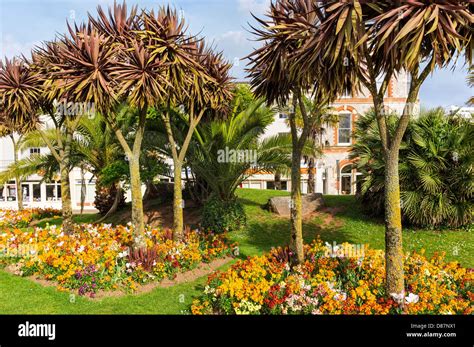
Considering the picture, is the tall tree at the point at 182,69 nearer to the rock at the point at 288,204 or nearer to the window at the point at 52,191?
the rock at the point at 288,204

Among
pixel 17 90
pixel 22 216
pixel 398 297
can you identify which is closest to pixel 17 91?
pixel 17 90

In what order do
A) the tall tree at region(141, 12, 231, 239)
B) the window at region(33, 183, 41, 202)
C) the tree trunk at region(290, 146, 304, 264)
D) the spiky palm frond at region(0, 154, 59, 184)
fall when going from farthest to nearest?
the window at region(33, 183, 41, 202), the spiky palm frond at region(0, 154, 59, 184), the tall tree at region(141, 12, 231, 239), the tree trunk at region(290, 146, 304, 264)

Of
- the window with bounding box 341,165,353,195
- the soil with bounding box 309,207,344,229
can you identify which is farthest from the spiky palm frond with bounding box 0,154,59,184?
the window with bounding box 341,165,353,195

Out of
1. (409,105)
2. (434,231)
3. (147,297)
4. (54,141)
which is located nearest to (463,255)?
(434,231)

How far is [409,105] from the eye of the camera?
A: 5566 millimetres

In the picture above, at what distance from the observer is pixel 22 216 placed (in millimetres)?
16391

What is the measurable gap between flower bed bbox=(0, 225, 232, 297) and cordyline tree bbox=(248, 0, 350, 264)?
2912 mm

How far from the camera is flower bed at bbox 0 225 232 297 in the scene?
7109 mm

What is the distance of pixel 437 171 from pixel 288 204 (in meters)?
5.29

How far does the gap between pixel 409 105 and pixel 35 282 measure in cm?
841

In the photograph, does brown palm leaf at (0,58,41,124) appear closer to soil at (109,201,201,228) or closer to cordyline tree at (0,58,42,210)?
cordyline tree at (0,58,42,210)

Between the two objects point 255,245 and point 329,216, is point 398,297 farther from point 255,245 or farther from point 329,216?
point 329,216

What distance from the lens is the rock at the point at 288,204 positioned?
43.5 feet

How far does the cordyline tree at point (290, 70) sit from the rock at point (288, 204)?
19.7 ft
